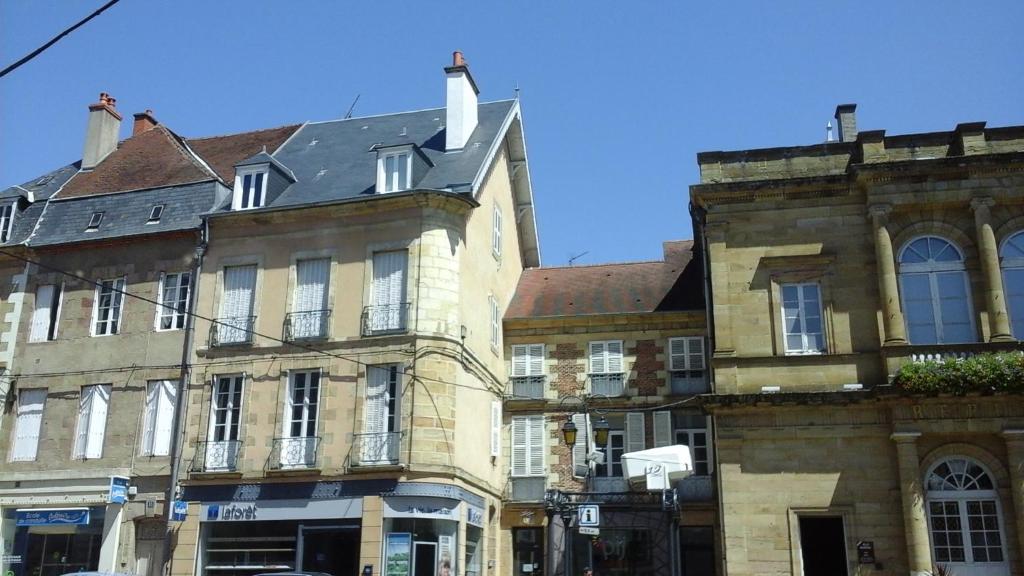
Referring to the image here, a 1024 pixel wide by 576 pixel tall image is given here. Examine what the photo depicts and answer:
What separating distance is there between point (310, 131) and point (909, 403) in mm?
15696

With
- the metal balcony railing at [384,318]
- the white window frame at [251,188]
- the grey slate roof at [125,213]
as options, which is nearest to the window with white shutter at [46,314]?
the grey slate roof at [125,213]

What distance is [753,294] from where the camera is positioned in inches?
735

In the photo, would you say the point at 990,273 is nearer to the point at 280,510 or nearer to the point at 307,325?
the point at 307,325

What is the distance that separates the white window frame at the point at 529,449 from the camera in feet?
69.6

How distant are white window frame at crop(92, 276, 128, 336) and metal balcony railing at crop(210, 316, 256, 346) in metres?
2.46

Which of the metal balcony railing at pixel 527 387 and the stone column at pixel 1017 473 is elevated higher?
the metal balcony railing at pixel 527 387

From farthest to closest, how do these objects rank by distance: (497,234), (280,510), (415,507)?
(497,234) → (280,510) → (415,507)

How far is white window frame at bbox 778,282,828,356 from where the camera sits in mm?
18188

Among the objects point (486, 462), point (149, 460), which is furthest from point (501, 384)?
point (149, 460)

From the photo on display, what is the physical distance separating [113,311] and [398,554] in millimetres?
8536

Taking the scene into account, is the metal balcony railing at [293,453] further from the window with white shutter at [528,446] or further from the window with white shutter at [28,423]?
the window with white shutter at [28,423]

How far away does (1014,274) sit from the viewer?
59.0ft

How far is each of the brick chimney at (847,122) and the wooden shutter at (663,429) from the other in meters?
7.20

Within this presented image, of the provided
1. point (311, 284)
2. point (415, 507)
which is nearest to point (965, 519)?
point (415, 507)
